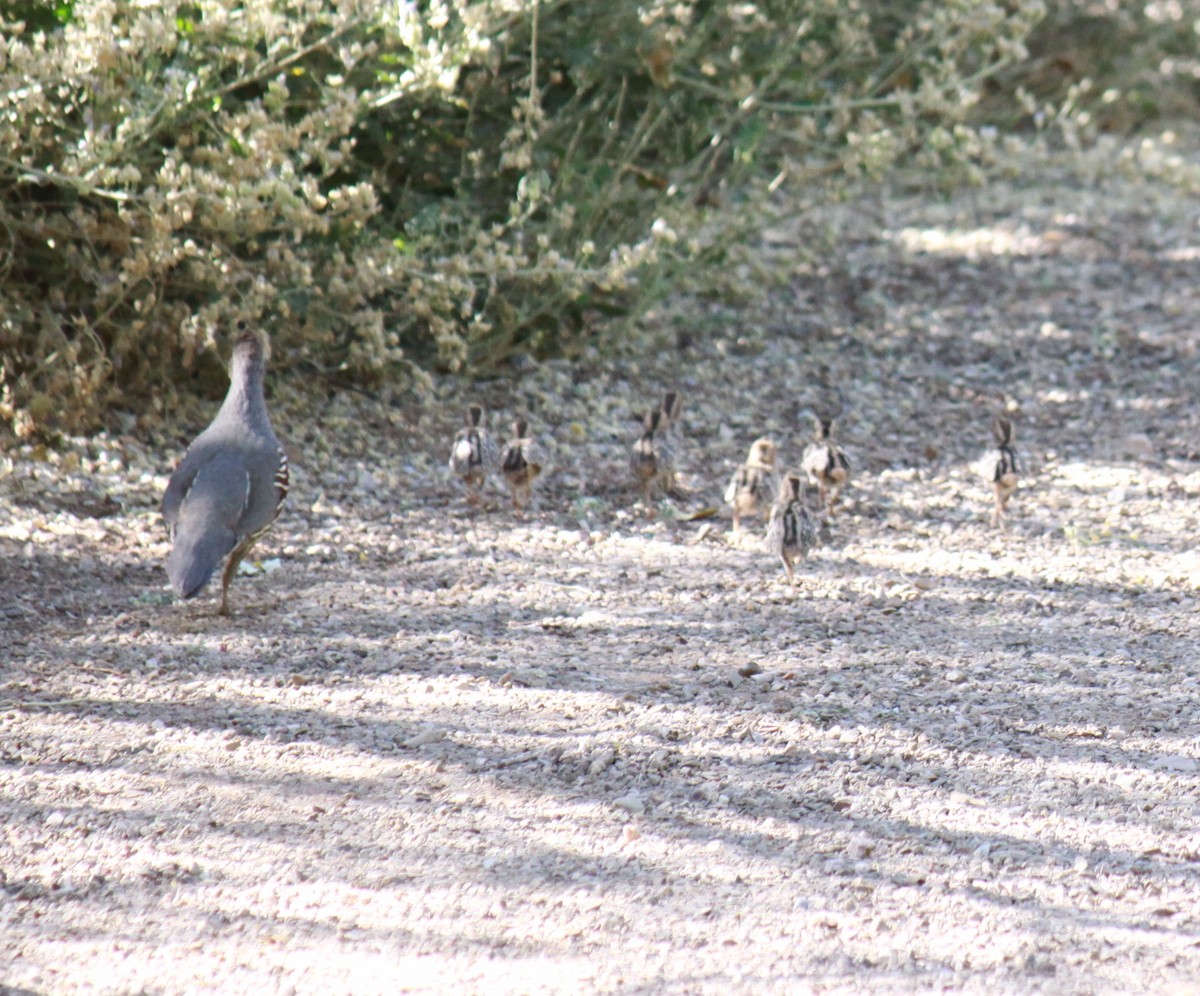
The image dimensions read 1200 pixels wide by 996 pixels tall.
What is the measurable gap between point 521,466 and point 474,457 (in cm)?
22

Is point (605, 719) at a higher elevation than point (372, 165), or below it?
below

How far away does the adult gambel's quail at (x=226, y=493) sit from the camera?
20.1 feet

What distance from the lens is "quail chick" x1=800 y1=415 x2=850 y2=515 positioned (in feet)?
25.8

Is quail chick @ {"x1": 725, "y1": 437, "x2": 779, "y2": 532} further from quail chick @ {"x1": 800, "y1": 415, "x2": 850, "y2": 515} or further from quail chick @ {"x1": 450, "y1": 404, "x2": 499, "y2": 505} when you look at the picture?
quail chick @ {"x1": 450, "y1": 404, "x2": 499, "y2": 505}

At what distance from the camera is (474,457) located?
7.76m

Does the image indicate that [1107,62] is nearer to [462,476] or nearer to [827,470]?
[827,470]

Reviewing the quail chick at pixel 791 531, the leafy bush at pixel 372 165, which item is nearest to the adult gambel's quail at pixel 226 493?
the leafy bush at pixel 372 165

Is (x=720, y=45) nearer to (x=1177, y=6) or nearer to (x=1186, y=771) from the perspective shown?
(x=1186, y=771)

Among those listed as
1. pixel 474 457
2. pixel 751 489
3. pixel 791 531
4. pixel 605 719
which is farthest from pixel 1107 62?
pixel 605 719

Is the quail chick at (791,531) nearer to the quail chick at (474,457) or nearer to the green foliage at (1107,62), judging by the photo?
the quail chick at (474,457)

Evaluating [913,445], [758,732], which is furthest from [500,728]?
[913,445]

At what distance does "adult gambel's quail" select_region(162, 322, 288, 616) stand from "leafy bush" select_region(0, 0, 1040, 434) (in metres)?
0.88

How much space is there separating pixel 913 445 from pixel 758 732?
4359mm

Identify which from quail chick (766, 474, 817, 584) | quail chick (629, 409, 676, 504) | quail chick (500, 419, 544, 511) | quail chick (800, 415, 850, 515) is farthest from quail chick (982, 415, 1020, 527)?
quail chick (500, 419, 544, 511)
